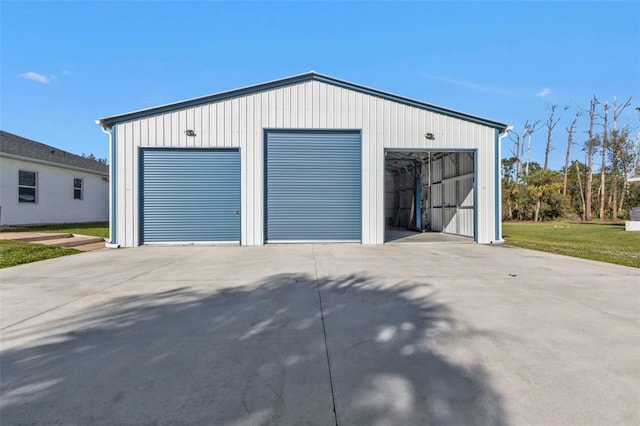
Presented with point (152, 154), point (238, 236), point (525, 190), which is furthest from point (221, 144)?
point (525, 190)

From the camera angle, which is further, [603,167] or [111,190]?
[603,167]

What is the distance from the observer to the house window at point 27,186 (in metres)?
14.1

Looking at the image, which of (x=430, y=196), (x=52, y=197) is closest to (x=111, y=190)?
(x=52, y=197)

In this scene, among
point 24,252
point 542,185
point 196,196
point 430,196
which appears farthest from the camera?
point 542,185

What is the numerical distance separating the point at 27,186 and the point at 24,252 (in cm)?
903

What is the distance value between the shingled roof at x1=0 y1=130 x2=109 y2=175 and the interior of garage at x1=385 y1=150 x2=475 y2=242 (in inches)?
627

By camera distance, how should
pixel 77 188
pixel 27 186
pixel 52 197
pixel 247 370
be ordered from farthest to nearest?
pixel 77 188 → pixel 52 197 → pixel 27 186 → pixel 247 370

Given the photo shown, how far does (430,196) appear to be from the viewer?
57.9ft

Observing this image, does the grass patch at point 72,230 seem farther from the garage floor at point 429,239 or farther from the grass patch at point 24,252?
the garage floor at point 429,239

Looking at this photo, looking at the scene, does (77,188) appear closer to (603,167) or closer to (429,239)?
(429,239)

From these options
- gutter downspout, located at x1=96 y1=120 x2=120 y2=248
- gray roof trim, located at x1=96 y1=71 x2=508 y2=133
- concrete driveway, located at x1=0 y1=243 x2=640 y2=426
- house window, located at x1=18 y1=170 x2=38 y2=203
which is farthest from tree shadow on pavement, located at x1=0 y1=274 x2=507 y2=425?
house window, located at x1=18 y1=170 x2=38 y2=203

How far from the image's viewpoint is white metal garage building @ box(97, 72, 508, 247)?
1055cm

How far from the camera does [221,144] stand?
34.9 ft

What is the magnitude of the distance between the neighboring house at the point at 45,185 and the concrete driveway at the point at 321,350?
37.2 feet
